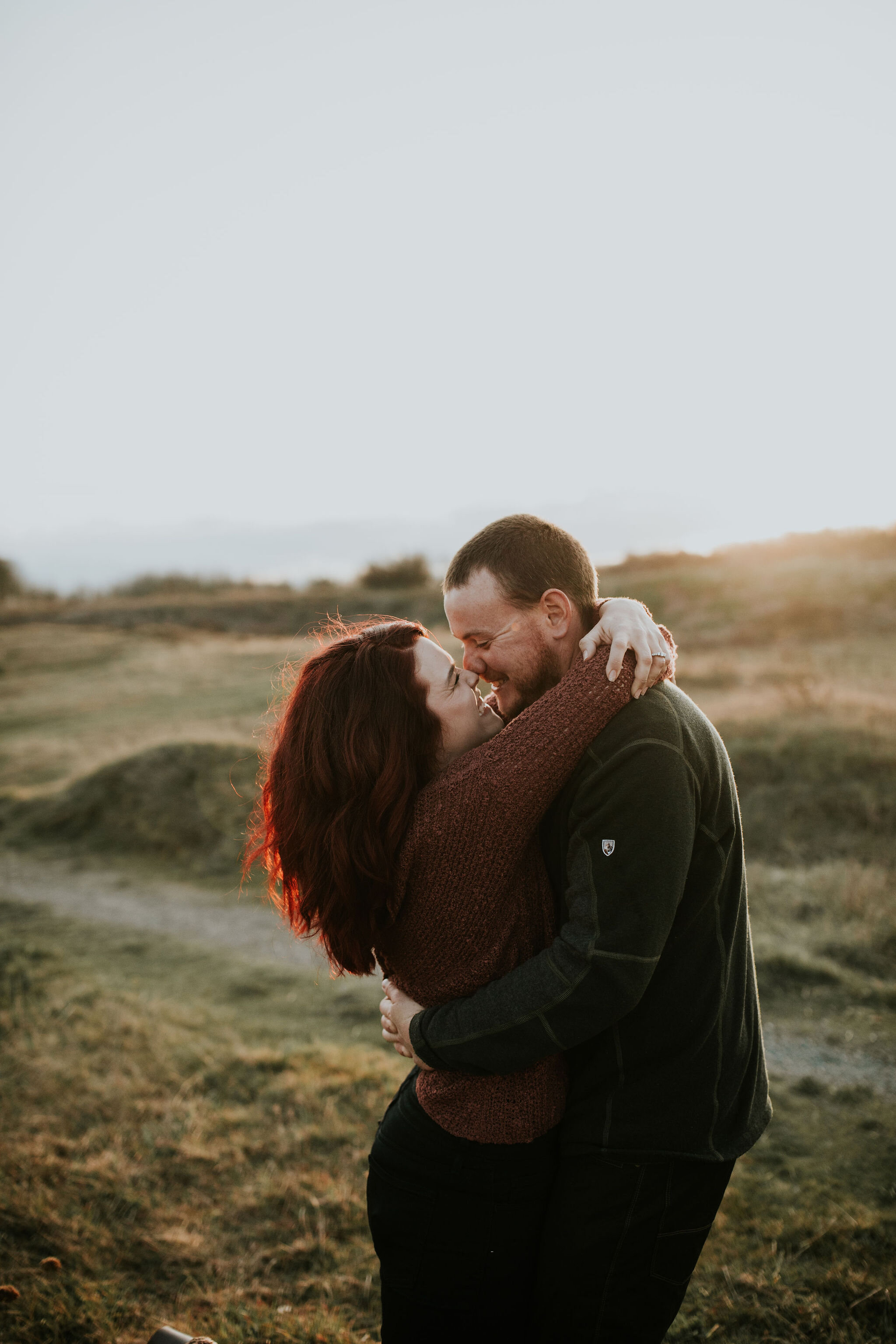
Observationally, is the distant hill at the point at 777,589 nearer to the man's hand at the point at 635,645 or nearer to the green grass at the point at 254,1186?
the green grass at the point at 254,1186

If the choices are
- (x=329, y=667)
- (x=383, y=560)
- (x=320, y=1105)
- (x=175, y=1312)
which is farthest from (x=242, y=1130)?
(x=383, y=560)

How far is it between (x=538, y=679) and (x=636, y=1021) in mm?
841

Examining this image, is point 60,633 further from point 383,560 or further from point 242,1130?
point 242,1130

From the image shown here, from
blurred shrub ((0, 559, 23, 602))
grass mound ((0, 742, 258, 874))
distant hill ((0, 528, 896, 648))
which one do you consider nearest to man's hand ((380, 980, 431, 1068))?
grass mound ((0, 742, 258, 874))

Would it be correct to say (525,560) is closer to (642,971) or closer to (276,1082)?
(642,971)

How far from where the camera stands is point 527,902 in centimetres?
184

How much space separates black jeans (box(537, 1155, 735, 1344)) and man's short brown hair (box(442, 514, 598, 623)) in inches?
51.4

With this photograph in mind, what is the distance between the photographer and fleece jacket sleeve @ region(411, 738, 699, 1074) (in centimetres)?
161

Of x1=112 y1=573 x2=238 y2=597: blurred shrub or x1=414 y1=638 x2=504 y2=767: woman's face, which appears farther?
x1=112 y1=573 x2=238 y2=597: blurred shrub

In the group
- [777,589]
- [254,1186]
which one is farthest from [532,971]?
[777,589]

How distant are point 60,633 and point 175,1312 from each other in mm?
30207

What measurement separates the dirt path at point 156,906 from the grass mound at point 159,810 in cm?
61

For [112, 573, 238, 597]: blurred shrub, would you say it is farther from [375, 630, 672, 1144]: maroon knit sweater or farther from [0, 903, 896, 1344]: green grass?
[375, 630, 672, 1144]: maroon knit sweater

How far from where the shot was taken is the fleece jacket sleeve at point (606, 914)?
161 centimetres
